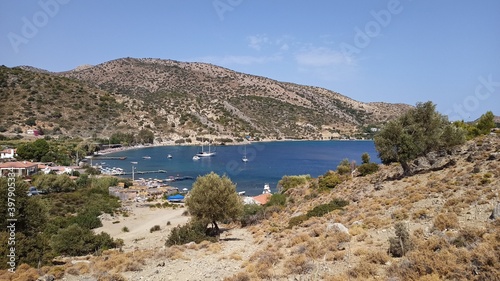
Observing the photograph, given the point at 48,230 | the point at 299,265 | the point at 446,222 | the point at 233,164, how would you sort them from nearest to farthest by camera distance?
the point at 299,265, the point at 446,222, the point at 48,230, the point at 233,164

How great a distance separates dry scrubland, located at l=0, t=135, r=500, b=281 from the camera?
8.37 metres

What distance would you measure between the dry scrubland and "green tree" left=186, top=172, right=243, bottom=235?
4725 millimetres

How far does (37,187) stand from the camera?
54344 millimetres

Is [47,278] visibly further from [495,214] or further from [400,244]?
[495,214]

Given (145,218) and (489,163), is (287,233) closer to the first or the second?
(489,163)

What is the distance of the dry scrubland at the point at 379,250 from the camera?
8.37 metres

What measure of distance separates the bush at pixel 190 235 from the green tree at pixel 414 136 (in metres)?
14.6

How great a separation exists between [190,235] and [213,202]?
2.75 m

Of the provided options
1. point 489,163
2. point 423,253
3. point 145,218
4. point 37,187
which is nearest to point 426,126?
point 489,163

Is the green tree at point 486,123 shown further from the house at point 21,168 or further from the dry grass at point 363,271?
the house at point 21,168

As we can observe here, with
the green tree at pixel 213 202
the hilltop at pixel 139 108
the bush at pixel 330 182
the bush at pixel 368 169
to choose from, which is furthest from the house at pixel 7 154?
the bush at pixel 368 169

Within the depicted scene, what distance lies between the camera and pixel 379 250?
1105 centimetres

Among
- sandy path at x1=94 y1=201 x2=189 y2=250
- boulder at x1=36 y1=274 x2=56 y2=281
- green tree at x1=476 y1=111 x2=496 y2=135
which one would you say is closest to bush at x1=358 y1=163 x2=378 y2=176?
green tree at x1=476 y1=111 x2=496 y2=135

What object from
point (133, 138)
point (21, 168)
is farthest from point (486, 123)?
point (133, 138)
